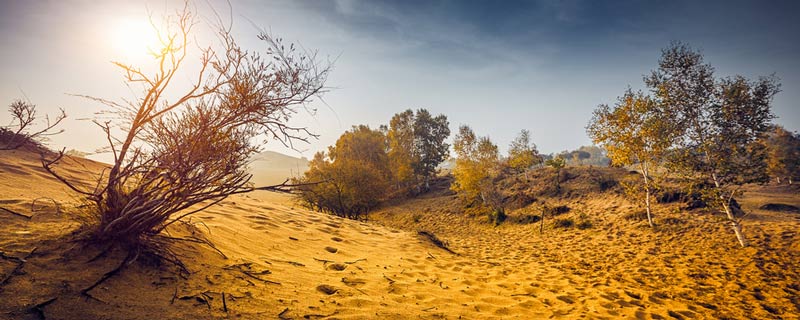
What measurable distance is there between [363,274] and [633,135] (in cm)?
1482

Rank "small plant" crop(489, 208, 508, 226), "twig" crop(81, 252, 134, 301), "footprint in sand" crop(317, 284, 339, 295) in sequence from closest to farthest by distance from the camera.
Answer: "twig" crop(81, 252, 134, 301), "footprint in sand" crop(317, 284, 339, 295), "small plant" crop(489, 208, 508, 226)

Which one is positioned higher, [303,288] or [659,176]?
[659,176]

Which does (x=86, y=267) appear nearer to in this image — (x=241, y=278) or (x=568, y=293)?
(x=241, y=278)

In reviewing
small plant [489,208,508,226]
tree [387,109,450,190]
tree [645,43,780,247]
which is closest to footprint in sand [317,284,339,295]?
tree [645,43,780,247]

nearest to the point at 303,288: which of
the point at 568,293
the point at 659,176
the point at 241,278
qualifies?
the point at 241,278

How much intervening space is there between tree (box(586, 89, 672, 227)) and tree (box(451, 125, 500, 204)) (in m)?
9.94

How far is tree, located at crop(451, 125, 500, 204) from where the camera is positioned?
23797 millimetres

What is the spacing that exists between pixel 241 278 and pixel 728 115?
14.3 m

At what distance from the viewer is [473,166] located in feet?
80.7

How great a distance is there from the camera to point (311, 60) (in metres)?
4.29

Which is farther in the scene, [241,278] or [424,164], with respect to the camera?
[424,164]

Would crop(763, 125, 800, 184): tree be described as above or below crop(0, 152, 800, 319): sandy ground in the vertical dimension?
above

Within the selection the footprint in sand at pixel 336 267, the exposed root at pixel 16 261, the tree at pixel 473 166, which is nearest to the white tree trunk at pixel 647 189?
the tree at pixel 473 166

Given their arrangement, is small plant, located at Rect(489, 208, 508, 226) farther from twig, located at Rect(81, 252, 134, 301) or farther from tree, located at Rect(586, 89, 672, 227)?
twig, located at Rect(81, 252, 134, 301)
